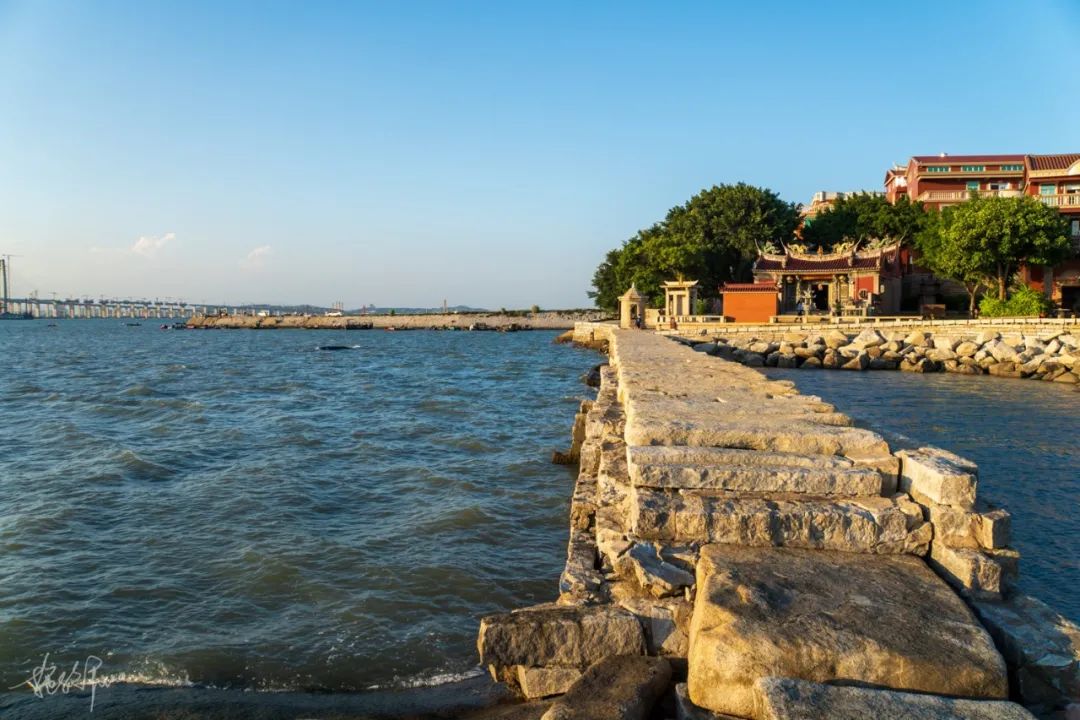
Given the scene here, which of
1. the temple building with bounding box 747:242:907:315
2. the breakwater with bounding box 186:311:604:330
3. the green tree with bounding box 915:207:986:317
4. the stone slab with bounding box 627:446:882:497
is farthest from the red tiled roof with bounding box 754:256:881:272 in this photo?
the breakwater with bounding box 186:311:604:330

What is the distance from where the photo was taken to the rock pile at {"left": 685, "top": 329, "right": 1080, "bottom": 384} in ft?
82.3

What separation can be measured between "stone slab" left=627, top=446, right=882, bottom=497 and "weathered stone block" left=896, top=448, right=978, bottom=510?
0.24 metres

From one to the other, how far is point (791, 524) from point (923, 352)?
28.8 m

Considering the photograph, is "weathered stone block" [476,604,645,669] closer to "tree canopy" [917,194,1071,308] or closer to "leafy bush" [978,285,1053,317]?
"leafy bush" [978,285,1053,317]

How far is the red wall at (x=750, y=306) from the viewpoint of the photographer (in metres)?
39.7

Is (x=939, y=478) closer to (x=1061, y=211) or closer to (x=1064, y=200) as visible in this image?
(x=1061, y=211)

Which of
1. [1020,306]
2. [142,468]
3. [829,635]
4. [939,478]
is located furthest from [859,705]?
[1020,306]

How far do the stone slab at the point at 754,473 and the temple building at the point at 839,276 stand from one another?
37.3m

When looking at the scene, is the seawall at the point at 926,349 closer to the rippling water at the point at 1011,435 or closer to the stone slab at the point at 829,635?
the rippling water at the point at 1011,435

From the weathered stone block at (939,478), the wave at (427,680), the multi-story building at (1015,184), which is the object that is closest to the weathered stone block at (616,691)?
the wave at (427,680)

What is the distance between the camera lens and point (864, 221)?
50.9 meters

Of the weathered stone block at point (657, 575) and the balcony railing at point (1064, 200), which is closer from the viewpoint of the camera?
the weathered stone block at point (657, 575)

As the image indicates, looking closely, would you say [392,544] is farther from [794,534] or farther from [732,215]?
[732,215]

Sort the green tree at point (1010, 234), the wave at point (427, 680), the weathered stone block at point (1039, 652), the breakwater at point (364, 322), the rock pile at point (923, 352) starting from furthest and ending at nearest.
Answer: the breakwater at point (364, 322), the green tree at point (1010, 234), the rock pile at point (923, 352), the wave at point (427, 680), the weathered stone block at point (1039, 652)
